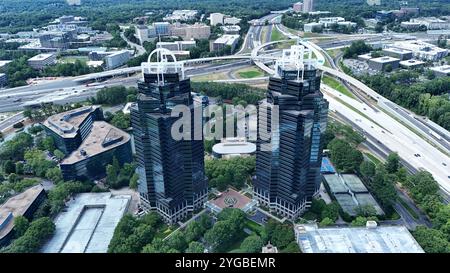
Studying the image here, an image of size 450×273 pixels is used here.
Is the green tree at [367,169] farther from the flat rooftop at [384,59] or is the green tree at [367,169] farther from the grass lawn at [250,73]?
the flat rooftop at [384,59]

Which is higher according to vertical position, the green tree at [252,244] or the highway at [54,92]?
the highway at [54,92]

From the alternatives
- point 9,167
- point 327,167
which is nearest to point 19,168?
point 9,167

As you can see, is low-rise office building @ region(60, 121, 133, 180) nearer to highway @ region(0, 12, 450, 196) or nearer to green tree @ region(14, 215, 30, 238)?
green tree @ region(14, 215, 30, 238)

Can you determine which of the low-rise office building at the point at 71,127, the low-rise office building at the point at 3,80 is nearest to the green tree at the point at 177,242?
the low-rise office building at the point at 71,127

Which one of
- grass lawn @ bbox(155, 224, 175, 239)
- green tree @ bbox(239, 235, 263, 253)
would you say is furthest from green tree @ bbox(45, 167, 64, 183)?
green tree @ bbox(239, 235, 263, 253)

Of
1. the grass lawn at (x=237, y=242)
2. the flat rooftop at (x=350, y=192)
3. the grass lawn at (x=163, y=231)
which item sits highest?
the flat rooftop at (x=350, y=192)

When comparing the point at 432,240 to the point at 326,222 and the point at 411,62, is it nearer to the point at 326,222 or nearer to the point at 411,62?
the point at 326,222

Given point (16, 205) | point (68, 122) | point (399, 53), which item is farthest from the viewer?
point (399, 53)
